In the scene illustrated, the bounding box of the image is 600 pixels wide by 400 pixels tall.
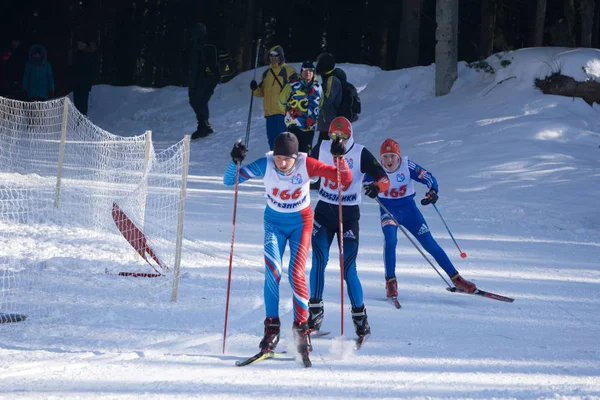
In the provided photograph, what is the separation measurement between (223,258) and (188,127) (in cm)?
1303

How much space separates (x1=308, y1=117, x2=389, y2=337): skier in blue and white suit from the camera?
19.3ft

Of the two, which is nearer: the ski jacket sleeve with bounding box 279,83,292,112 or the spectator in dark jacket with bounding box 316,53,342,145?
the ski jacket sleeve with bounding box 279,83,292,112

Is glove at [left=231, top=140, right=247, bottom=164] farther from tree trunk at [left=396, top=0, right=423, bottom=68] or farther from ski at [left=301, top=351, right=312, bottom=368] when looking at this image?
tree trunk at [left=396, top=0, right=423, bottom=68]

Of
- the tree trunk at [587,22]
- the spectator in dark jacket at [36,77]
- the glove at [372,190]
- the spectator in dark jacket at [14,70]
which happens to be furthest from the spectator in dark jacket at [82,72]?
the glove at [372,190]

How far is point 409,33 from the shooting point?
21719 millimetres

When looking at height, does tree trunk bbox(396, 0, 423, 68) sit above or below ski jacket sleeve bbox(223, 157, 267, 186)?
above

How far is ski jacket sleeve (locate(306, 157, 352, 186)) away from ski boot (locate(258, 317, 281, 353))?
1.06m

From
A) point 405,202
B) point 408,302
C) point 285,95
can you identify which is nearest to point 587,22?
point 285,95

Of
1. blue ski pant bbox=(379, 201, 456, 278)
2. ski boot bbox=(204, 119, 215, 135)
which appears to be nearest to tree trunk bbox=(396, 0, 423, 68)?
ski boot bbox=(204, 119, 215, 135)

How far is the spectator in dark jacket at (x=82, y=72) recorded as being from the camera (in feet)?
61.6

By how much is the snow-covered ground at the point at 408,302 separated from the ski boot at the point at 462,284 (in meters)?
0.11

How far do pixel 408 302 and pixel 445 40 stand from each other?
38.8ft

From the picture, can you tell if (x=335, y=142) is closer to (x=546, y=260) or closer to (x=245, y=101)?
(x=546, y=260)

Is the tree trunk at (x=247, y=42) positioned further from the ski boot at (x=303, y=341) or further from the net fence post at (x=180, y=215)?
the ski boot at (x=303, y=341)
